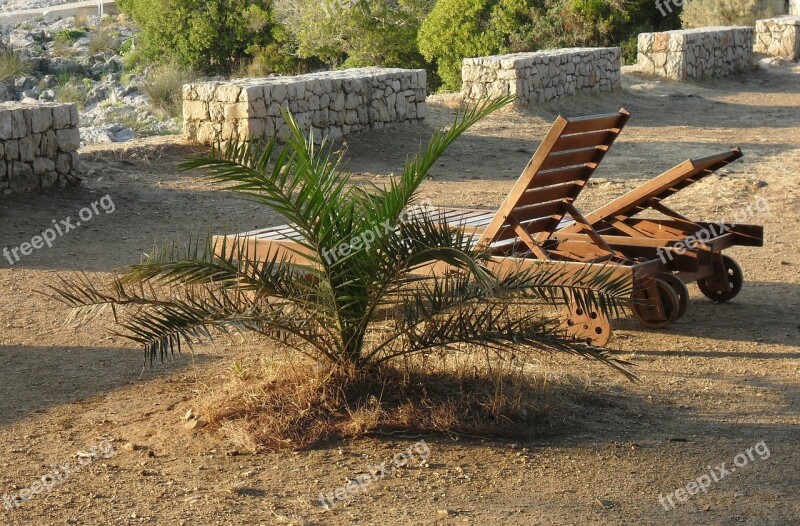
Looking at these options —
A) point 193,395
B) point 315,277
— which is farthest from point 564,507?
point 193,395

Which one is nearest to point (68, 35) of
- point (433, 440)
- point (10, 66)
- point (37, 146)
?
point (10, 66)

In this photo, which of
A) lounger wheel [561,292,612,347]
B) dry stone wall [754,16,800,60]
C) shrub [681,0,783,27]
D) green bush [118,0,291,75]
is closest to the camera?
lounger wheel [561,292,612,347]

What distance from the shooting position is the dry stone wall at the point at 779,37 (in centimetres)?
2262

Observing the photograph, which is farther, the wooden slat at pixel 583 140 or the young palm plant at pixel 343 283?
the wooden slat at pixel 583 140

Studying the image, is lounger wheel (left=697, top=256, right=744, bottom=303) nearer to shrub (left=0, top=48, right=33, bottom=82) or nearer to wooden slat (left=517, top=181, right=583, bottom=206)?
wooden slat (left=517, top=181, right=583, bottom=206)

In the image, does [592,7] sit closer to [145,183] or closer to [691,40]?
[691,40]

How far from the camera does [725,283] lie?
6.23m

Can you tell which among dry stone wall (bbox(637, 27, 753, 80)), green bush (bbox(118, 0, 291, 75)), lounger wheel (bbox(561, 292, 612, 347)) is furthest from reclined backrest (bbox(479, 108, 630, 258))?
green bush (bbox(118, 0, 291, 75))

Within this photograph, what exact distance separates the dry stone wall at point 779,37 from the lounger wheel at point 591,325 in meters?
19.3

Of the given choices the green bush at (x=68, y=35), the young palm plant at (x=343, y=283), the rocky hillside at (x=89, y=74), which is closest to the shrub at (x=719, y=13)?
the rocky hillside at (x=89, y=74)

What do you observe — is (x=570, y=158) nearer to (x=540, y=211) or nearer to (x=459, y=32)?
(x=540, y=211)

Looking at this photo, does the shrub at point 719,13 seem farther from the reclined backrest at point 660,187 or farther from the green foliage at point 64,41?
the green foliage at point 64,41

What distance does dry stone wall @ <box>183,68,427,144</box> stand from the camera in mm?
10883

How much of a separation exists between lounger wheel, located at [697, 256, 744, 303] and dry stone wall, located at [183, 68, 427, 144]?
5063 mm
